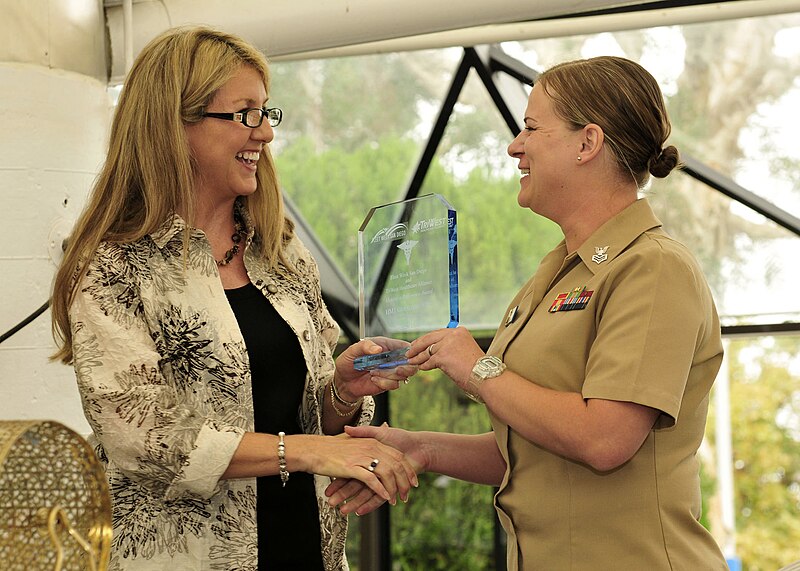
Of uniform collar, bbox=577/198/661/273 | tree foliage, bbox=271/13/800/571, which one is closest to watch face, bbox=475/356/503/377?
uniform collar, bbox=577/198/661/273

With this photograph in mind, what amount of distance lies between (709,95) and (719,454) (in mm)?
5405

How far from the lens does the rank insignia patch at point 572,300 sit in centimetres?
233

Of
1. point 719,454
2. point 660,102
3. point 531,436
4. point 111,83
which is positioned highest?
point 111,83

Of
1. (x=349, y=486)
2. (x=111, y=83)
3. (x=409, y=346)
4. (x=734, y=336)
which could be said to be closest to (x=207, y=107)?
(x=409, y=346)

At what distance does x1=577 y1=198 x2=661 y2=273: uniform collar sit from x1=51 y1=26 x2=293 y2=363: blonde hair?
1.00 metres

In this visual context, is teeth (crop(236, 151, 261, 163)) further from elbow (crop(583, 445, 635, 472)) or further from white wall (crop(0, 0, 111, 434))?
white wall (crop(0, 0, 111, 434))

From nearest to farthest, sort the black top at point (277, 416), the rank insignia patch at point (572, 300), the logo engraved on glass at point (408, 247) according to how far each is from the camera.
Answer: the rank insignia patch at point (572, 300) < the black top at point (277, 416) < the logo engraved on glass at point (408, 247)

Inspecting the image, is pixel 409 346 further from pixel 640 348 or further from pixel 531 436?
pixel 640 348

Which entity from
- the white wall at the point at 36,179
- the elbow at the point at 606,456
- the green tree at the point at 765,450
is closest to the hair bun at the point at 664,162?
the elbow at the point at 606,456

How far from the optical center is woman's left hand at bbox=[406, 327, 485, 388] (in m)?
2.40

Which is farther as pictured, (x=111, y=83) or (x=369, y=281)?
(x=111, y=83)

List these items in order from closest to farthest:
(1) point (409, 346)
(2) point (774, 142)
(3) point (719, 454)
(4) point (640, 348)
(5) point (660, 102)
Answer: (4) point (640, 348), (5) point (660, 102), (1) point (409, 346), (2) point (774, 142), (3) point (719, 454)

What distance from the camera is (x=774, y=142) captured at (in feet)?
18.2

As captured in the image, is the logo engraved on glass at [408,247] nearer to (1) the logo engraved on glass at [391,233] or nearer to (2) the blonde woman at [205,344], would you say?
(1) the logo engraved on glass at [391,233]
